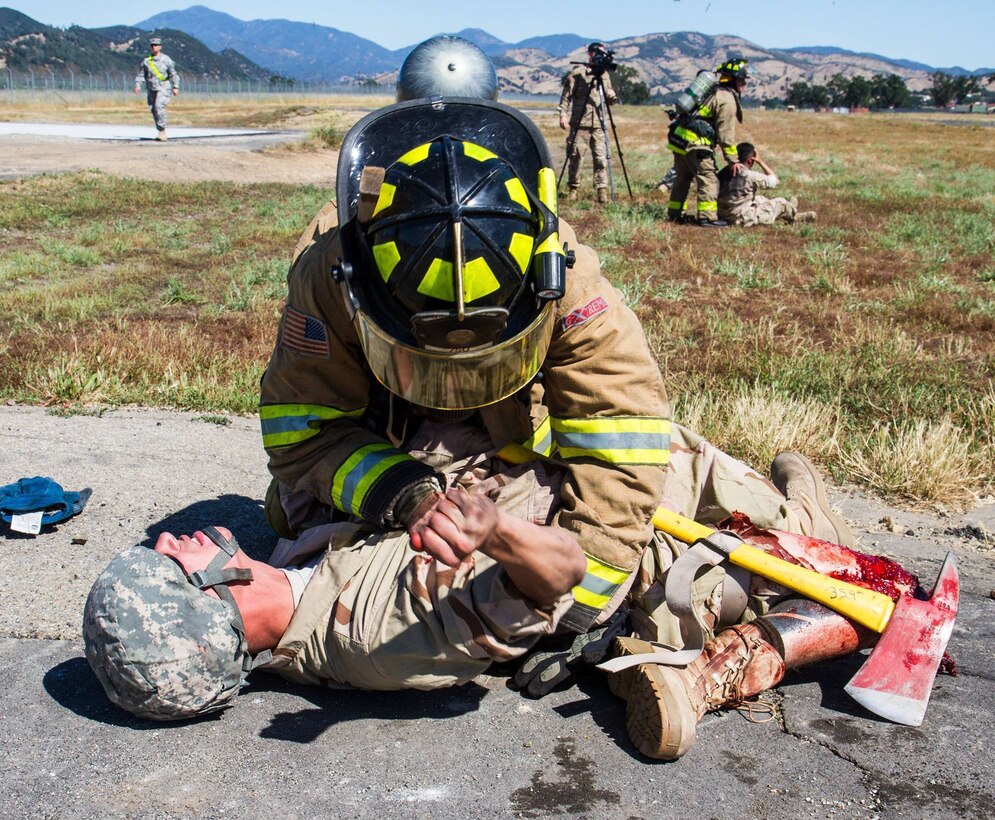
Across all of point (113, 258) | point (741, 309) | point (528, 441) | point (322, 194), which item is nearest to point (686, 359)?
point (741, 309)

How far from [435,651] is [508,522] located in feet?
1.83

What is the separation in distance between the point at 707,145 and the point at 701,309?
5153 millimetres

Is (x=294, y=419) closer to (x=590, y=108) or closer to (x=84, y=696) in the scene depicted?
(x=84, y=696)

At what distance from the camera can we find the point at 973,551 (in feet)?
Answer: 11.9

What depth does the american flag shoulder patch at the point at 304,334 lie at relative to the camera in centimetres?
253

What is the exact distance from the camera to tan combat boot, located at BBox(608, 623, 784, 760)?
229cm

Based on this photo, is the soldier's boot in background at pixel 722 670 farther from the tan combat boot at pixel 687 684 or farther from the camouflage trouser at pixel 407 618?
the camouflage trouser at pixel 407 618

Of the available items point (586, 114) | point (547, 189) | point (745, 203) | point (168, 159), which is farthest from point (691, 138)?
point (547, 189)

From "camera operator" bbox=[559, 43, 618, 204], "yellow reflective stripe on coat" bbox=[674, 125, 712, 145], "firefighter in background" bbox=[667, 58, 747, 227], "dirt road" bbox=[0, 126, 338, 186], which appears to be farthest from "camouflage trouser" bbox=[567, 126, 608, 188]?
"dirt road" bbox=[0, 126, 338, 186]

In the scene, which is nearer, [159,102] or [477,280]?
[477,280]

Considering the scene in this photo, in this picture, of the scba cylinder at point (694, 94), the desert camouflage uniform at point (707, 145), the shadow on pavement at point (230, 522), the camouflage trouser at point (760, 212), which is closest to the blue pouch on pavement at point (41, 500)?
the shadow on pavement at point (230, 522)

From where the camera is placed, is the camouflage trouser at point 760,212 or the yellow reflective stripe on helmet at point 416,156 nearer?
the yellow reflective stripe on helmet at point 416,156

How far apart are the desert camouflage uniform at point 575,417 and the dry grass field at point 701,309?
79.2 inches

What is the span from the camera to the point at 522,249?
2.21 m
